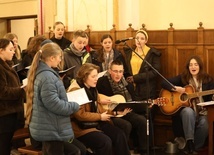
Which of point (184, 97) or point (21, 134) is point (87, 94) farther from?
point (184, 97)

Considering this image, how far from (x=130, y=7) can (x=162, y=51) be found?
0.89 meters

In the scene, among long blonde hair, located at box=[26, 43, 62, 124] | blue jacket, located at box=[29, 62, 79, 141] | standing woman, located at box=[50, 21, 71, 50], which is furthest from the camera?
standing woman, located at box=[50, 21, 71, 50]

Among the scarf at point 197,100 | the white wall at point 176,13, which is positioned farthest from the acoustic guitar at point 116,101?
the white wall at point 176,13

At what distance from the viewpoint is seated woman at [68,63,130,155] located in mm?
4133

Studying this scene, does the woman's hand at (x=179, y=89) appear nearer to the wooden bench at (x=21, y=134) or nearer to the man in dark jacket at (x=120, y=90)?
the man in dark jacket at (x=120, y=90)

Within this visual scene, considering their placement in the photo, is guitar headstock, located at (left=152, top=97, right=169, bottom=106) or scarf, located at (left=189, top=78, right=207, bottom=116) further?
scarf, located at (left=189, top=78, right=207, bottom=116)

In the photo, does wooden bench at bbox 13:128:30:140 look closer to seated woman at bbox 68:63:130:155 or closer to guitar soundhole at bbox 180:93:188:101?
seated woman at bbox 68:63:130:155

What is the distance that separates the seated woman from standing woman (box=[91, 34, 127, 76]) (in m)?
1.18

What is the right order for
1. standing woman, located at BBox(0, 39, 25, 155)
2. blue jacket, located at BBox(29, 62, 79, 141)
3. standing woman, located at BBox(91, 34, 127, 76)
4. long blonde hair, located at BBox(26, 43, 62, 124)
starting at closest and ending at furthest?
Result: blue jacket, located at BBox(29, 62, 79, 141) → long blonde hair, located at BBox(26, 43, 62, 124) → standing woman, located at BBox(0, 39, 25, 155) → standing woman, located at BBox(91, 34, 127, 76)

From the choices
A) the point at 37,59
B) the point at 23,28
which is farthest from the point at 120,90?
the point at 23,28

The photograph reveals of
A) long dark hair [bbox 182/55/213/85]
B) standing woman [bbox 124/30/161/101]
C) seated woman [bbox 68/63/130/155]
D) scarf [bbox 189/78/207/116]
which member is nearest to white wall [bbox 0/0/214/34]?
standing woman [bbox 124/30/161/101]

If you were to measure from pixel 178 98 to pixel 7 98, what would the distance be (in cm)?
235

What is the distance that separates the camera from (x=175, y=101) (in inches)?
208

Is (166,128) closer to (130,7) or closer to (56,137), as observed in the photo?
(130,7)
